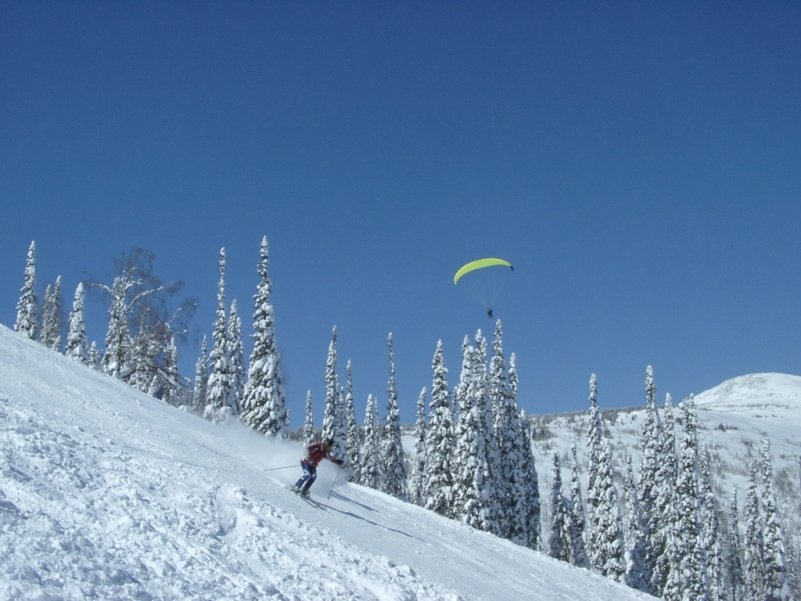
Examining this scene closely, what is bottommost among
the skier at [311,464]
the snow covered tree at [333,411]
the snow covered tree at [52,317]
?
the skier at [311,464]

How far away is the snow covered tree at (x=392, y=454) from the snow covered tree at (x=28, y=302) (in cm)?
3439

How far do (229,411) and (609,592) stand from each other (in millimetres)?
36974

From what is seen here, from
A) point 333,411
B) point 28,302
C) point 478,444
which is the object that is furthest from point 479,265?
point 28,302

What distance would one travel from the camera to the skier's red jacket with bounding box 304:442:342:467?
22.8m

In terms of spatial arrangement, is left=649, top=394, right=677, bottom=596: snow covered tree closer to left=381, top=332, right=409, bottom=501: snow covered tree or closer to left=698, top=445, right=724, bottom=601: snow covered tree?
left=698, top=445, right=724, bottom=601: snow covered tree

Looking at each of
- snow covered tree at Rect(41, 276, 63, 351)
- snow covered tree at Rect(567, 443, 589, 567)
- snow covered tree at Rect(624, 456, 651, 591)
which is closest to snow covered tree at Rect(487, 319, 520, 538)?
snow covered tree at Rect(624, 456, 651, 591)

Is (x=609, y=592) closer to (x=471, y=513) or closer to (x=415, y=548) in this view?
(x=415, y=548)

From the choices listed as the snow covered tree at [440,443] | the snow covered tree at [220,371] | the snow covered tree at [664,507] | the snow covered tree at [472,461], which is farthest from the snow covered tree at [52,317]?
the snow covered tree at [664,507]

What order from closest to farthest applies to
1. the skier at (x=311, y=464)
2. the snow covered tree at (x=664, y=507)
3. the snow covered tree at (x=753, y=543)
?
the skier at (x=311, y=464), the snow covered tree at (x=664, y=507), the snow covered tree at (x=753, y=543)

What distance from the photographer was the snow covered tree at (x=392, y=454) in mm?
74625

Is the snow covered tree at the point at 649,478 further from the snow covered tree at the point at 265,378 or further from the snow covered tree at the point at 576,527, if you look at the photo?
the snow covered tree at the point at 265,378

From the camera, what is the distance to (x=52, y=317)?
7888 centimetres

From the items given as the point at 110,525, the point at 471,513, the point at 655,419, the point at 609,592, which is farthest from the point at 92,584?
the point at 655,419

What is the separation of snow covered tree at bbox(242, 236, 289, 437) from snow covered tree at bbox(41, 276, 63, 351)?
84.5 feet
